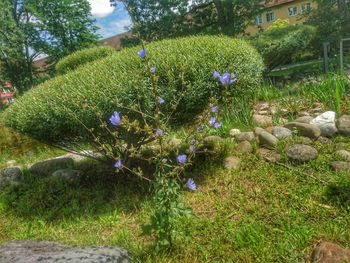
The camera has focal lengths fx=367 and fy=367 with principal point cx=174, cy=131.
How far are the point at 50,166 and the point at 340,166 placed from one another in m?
4.05

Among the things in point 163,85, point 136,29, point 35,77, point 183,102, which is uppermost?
point 136,29

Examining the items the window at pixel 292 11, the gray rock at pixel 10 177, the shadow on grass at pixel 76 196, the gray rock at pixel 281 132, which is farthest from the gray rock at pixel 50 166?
the window at pixel 292 11

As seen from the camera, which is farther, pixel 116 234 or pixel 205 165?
pixel 205 165

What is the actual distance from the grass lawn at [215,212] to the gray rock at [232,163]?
0.25 ft

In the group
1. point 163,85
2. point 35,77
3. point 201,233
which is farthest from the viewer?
point 35,77

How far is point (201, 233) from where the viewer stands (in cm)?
329

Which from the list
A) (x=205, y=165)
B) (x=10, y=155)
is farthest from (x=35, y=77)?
(x=205, y=165)

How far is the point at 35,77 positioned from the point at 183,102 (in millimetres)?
32416

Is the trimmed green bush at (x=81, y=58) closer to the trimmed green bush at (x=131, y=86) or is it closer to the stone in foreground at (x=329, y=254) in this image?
the trimmed green bush at (x=131, y=86)

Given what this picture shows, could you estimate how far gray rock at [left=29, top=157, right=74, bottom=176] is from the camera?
555 cm

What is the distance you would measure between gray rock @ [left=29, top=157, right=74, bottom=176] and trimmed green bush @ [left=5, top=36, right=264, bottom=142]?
117cm

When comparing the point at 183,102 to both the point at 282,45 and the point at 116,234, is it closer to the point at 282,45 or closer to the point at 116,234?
the point at 116,234

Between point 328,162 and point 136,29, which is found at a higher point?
point 136,29

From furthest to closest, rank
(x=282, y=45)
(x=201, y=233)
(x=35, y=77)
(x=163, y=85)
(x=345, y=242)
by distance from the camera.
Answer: (x=35, y=77), (x=282, y=45), (x=163, y=85), (x=201, y=233), (x=345, y=242)
